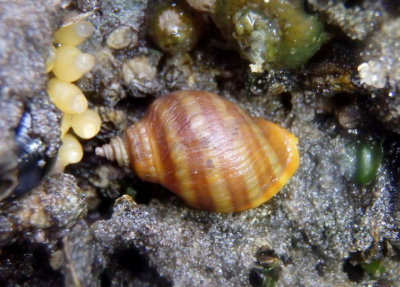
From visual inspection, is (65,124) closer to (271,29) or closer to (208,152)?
(208,152)

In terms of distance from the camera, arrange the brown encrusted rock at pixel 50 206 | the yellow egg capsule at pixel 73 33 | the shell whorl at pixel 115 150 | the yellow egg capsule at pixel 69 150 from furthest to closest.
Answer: the shell whorl at pixel 115 150 → the yellow egg capsule at pixel 69 150 → the yellow egg capsule at pixel 73 33 → the brown encrusted rock at pixel 50 206

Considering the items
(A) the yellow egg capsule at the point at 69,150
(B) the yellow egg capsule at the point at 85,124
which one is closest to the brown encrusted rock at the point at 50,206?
(A) the yellow egg capsule at the point at 69,150

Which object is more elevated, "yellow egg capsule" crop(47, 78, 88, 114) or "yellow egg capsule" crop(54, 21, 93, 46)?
"yellow egg capsule" crop(54, 21, 93, 46)

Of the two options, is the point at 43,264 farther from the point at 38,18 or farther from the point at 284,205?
the point at 284,205

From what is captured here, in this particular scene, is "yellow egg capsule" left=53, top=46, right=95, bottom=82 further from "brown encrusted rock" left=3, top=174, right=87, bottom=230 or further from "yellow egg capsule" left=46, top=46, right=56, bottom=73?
"brown encrusted rock" left=3, top=174, right=87, bottom=230

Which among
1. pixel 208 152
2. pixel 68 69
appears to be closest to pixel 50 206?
pixel 68 69

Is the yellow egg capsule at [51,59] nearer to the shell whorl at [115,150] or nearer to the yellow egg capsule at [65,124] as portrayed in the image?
Result: the yellow egg capsule at [65,124]

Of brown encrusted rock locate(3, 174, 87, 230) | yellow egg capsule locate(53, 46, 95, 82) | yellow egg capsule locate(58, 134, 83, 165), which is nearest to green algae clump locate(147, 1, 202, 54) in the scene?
yellow egg capsule locate(53, 46, 95, 82)
